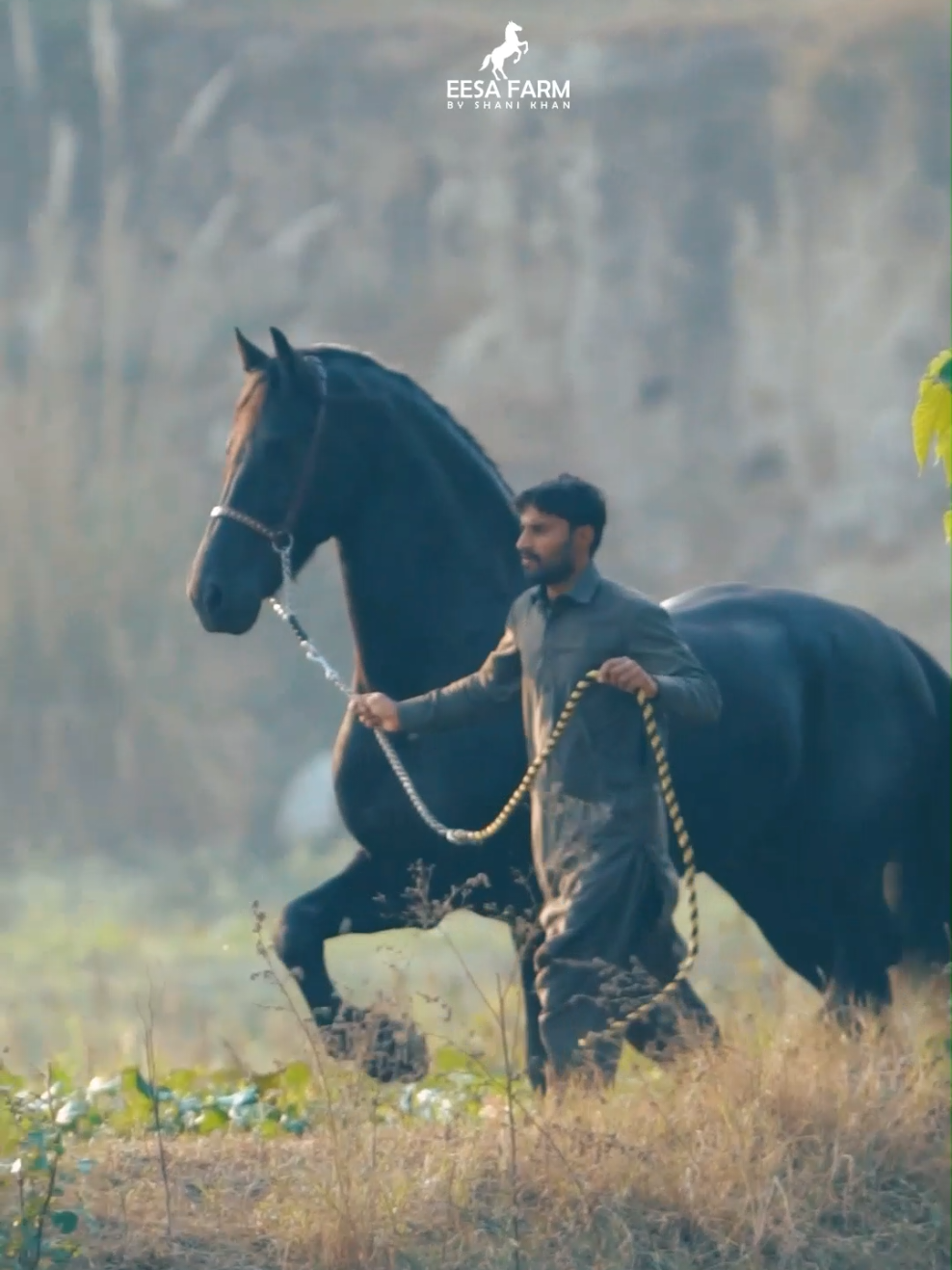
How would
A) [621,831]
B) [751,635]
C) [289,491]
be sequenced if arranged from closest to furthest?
[621,831]
[289,491]
[751,635]

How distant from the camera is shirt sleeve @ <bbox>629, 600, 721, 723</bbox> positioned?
4957 mm

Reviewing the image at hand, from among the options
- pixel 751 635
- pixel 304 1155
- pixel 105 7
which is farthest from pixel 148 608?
pixel 304 1155

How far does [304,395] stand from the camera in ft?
18.5

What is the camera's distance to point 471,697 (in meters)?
5.26

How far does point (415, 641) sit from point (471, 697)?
0.60 metres

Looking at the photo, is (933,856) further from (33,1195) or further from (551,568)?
(33,1195)

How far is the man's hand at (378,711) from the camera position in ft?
17.2

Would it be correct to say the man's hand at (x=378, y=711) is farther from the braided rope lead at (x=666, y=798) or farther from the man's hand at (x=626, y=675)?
the man's hand at (x=626, y=675)

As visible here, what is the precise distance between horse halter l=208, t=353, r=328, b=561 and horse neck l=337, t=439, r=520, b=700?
9.8 inches

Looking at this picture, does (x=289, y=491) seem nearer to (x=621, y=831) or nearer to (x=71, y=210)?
(x=621, y=831)

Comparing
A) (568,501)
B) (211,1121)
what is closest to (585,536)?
(568,501)

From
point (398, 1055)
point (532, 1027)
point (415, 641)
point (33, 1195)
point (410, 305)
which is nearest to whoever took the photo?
point (33, 1195)

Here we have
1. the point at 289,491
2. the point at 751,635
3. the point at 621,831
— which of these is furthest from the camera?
the point at 751,635

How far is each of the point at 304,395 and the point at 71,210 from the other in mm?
8692
